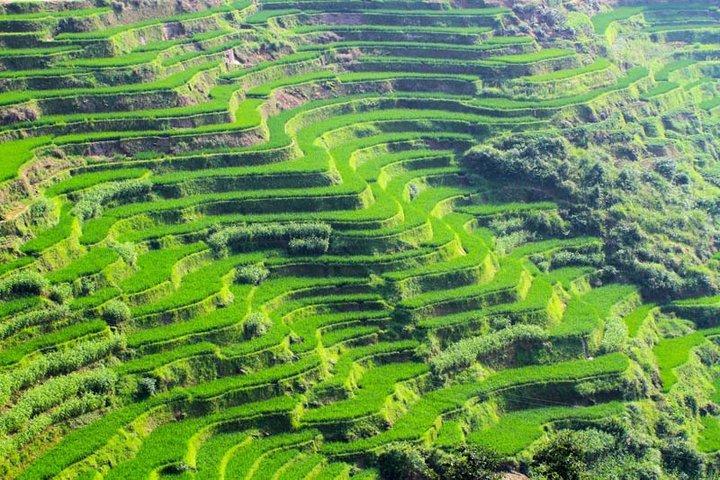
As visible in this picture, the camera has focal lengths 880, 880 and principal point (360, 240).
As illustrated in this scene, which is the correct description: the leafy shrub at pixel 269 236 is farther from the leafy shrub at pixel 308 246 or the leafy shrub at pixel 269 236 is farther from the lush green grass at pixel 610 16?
the lush green grass at pixel 610 16

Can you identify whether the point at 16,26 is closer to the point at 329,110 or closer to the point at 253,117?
the point at 253,117

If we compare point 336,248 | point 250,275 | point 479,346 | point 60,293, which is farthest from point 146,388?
point 479,346

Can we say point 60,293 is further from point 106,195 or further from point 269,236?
point 269,236

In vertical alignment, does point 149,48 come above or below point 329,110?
above

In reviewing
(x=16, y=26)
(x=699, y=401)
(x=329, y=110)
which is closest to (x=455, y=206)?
(x=329, y=110)

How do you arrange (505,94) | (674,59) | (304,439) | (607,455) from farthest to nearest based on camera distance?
(674,59)
(505,94)
(607,455)
(304,439)
